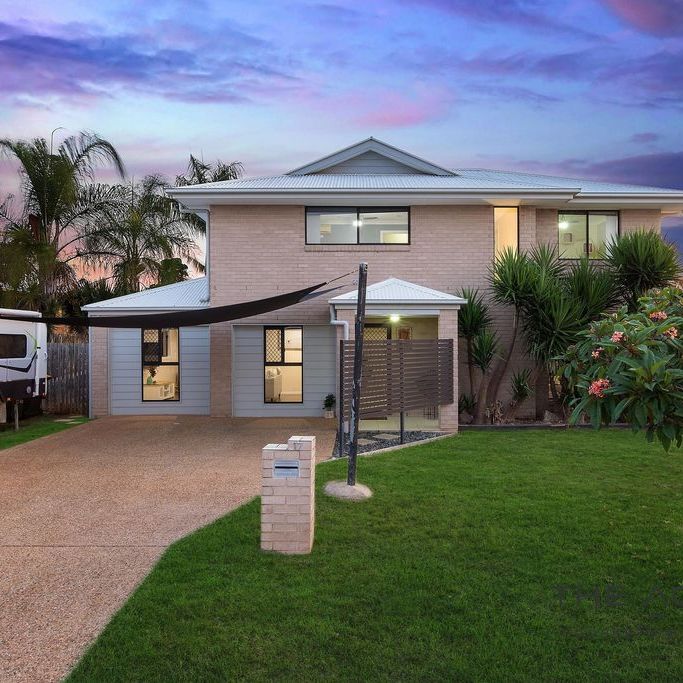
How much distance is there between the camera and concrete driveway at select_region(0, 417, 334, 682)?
3.80m

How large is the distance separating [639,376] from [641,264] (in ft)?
33.5

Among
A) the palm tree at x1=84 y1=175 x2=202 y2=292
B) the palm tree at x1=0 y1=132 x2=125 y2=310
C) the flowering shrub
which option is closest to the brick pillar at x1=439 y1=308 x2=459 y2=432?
the flowering shrub

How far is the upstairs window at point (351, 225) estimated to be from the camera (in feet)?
45.8

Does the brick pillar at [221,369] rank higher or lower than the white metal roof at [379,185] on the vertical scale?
lower

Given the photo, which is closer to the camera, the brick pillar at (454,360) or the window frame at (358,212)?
the brick pillar at (454,360)

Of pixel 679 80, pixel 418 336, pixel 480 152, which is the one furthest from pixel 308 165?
pixel 679 80

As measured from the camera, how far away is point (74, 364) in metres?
15.4

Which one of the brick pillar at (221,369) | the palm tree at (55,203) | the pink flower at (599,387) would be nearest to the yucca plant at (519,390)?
the brick pillar at (221,369)

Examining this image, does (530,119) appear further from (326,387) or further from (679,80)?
(326,387)

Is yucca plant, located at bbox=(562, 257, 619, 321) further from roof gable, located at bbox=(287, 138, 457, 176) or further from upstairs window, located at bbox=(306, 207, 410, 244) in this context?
roof gable, located at bbox=(287, 138, 457, 176)

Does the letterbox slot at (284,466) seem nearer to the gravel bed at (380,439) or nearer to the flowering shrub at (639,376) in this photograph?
the flowering shrub at (639,376)

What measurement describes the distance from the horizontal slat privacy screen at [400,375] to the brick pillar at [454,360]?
0.41 ft

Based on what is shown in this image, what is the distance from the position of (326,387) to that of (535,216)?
263 inches

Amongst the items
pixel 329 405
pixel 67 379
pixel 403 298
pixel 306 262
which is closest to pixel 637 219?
pixel 403 298
